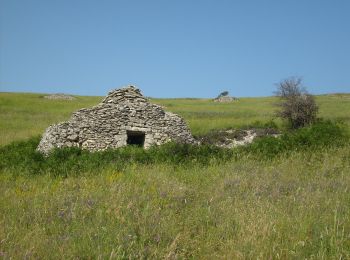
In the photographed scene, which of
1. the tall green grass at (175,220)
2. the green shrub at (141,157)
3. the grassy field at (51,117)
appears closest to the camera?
the tall green grass at (175,220)

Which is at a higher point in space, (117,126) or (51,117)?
(117,126)

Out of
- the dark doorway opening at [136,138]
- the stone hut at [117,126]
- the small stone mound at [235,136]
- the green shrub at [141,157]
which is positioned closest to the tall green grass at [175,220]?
the green shrub at [141,157]

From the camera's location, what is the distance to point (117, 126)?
64.4ft

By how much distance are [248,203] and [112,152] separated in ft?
27.5

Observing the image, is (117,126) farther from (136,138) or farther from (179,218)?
(179,218)

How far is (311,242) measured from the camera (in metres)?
4.80

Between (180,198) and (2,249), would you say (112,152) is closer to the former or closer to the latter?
(180,198)

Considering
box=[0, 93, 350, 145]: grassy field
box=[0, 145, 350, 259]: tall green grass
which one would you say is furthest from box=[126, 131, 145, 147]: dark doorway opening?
box=[0, 145, 350, 259]: tall green grass

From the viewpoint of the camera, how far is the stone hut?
1895 centimetres

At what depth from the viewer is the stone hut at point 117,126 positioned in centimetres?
1895

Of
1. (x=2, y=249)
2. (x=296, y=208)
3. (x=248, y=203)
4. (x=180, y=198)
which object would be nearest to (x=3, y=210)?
(x=2, y=249)

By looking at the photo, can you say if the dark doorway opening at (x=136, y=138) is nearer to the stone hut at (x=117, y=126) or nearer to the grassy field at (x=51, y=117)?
the stone hut at (x=117, y=126)

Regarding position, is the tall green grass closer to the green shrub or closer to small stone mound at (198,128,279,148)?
the green shrub

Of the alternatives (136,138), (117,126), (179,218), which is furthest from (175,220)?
(136,138)
